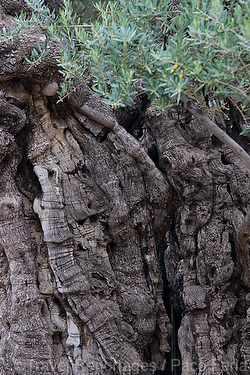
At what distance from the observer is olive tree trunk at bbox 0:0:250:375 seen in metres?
3.13

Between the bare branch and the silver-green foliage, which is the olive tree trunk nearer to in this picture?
the bare branch

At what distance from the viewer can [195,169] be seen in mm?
3586

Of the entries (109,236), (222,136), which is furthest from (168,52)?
(109,236)

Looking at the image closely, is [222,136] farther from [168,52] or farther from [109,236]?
[109,236]

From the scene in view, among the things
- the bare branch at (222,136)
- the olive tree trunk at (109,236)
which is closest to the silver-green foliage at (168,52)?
the bare branch at (222,136)

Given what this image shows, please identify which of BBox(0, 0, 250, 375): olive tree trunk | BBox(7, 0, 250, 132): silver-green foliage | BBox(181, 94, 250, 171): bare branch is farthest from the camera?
BBox(0, 0, 250, 375): olive tree trunk

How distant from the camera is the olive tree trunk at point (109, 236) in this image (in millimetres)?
3129

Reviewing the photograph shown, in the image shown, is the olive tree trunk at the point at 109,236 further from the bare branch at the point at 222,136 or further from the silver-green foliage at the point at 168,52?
the silver-green foliage at the point at 168,52

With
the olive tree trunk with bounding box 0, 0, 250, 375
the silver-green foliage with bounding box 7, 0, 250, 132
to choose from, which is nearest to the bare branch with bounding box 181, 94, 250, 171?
the silver-green foliage with bounding box 7, 0, 250, 132

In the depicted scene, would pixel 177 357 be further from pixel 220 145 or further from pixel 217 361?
pixel 220 145

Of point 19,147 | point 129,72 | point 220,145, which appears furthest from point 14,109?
point 220,145

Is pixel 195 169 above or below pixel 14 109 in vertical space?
below

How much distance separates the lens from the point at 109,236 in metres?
3.49

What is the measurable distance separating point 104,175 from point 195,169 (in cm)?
81
